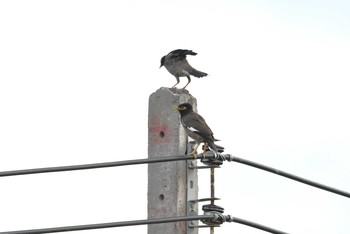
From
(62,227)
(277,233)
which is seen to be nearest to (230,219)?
(277,233)

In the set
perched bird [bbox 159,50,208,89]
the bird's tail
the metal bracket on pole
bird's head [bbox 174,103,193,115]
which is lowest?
the metal bracket on pole

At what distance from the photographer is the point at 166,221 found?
9.97 m

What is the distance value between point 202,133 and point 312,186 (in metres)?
1.22

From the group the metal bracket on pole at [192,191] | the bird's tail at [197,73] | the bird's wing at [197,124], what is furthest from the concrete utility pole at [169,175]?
the bird's tail at [197,73]

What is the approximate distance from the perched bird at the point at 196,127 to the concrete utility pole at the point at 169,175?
7 cm

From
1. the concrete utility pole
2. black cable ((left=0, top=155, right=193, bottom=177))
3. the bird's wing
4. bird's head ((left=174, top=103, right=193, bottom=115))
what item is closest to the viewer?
black cable ((left=0, top=155, right=193, bottom=177))

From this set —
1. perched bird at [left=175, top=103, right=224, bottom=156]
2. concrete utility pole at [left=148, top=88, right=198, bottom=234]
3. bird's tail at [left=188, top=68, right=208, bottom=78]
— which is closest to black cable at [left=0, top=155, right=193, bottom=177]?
concrete utility pole at [left=148, top=88, right=198, bottom=234]

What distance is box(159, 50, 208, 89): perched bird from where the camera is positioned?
57.8 ft

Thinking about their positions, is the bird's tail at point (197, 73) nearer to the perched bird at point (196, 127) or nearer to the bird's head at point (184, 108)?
the perched bird at point (196, 127)

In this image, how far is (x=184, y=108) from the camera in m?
10.7

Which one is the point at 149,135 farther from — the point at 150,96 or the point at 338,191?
the point at 338,191

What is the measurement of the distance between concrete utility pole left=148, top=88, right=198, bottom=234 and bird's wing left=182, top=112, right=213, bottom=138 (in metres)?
0.15

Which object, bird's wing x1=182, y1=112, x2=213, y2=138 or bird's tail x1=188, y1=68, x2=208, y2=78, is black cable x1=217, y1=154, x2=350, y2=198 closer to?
bird's wing x1=182, y1=112, x2=213, y2=138

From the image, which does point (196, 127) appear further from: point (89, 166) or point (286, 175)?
point (89, 166)
